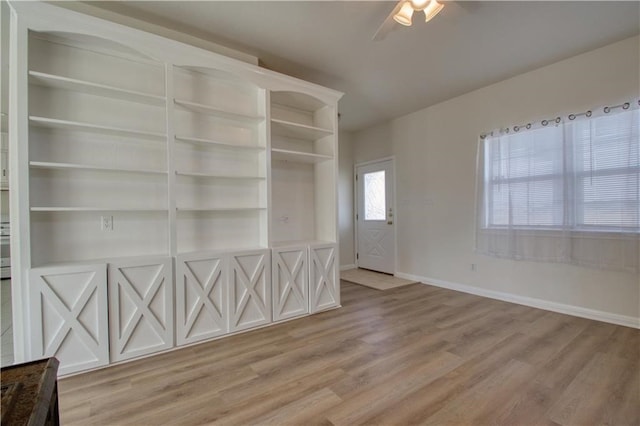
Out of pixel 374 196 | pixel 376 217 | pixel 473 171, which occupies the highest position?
pixel 473 171

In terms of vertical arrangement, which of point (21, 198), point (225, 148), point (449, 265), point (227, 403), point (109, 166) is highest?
point (225, 148)

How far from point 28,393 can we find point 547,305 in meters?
4.40

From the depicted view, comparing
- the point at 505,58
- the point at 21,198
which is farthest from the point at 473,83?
the point at 21,198

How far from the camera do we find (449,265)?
4.38 meters

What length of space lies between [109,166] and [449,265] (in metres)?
4.45

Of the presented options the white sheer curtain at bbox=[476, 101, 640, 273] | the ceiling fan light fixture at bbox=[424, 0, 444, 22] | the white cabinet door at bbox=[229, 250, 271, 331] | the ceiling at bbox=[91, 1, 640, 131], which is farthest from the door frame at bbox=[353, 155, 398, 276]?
the ceiling fan light fixture at bbox=[424, 0, 444, 22]

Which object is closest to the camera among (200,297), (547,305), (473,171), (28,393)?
(28,393)

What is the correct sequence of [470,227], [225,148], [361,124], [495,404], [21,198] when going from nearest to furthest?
[495,404]
[21,198]
[225,148]
[470,227]
[361,124]

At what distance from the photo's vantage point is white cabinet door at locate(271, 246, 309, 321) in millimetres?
3072

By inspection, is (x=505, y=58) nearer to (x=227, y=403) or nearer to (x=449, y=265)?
(x=449, y=265)

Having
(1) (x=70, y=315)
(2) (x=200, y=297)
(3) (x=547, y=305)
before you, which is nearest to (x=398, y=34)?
(2) (x=200, y=297)

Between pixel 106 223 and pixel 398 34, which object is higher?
pixel 398 34

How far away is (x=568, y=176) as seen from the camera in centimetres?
316

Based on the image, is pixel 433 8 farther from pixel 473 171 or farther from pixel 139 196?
pixel 139 196
